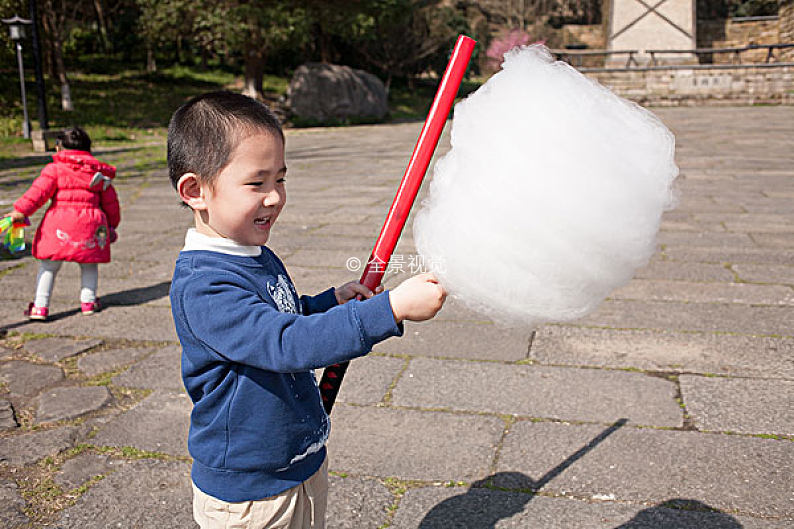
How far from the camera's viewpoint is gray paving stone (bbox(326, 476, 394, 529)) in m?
2.13

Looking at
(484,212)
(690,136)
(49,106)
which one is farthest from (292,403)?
(49,106)

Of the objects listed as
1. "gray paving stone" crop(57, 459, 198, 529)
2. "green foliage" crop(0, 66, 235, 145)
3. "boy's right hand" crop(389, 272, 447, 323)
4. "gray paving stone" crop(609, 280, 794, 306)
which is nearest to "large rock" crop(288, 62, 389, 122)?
"green foliage" crop(0, 66, 235, 145)

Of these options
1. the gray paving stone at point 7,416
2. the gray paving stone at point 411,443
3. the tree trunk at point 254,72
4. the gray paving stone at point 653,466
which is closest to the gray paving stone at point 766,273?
the gray paving stone at point 653,466

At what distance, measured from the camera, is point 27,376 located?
10.6 ft

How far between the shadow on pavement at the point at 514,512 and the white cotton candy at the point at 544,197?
3.52 feet

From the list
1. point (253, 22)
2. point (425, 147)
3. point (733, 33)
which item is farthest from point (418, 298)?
point (733, 33)

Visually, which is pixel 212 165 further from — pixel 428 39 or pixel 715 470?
pixel 428 39

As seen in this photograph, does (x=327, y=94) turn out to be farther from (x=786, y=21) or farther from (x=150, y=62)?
(x=786, y=21)

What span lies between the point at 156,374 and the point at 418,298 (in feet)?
7.53

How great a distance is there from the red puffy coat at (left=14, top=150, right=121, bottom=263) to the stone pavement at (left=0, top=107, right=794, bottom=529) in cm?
35

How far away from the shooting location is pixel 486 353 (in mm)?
3398

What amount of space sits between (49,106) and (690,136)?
45.1 feet

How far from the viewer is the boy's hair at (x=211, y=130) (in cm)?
140

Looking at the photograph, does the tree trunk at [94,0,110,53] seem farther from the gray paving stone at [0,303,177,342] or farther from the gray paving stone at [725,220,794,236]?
the gray paving stone at [725,220,794,236]
